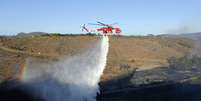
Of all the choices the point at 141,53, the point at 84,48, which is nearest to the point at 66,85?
the point at 84,48

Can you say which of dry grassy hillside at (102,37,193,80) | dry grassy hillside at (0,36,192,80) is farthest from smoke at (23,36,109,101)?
dry grassy hillside at (102,37,193,80)

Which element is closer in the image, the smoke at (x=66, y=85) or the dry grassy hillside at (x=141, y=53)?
the smoke at (x=66, y=85)

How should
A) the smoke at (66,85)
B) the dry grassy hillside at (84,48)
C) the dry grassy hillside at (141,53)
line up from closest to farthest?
the smoke at (66,85) < the dry grassy hillside at (84,48) < the dry grassy hillside at (141,53)

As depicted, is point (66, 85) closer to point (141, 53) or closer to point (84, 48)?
point (84, 48)

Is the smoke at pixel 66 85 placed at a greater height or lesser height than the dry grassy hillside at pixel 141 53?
greater

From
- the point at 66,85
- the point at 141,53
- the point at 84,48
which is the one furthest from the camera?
the point at 141,53

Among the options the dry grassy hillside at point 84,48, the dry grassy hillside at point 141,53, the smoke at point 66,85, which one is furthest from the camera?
the dry grassy hillside at point 141,53

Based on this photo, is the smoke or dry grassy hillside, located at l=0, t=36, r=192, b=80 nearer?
the smoke

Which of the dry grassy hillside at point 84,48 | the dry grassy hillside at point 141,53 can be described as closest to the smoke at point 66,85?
the dry grassy hillside at point 84,48

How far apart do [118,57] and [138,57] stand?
7.84 meters

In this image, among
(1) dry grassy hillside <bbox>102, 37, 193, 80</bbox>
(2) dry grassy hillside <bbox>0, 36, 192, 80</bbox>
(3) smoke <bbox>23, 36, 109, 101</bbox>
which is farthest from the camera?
(1) dry grassy hillside <bbox>102, 37, 193, 80</bbox>

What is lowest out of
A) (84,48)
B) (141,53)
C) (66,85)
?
(141,53)

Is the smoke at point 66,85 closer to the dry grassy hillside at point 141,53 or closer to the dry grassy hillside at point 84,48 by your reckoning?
the dry grassy hillside at point 84,48

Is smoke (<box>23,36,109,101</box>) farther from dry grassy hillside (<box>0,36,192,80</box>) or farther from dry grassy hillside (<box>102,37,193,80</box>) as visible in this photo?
dry grassy hillside (<box>102,37,193,80</box>)
